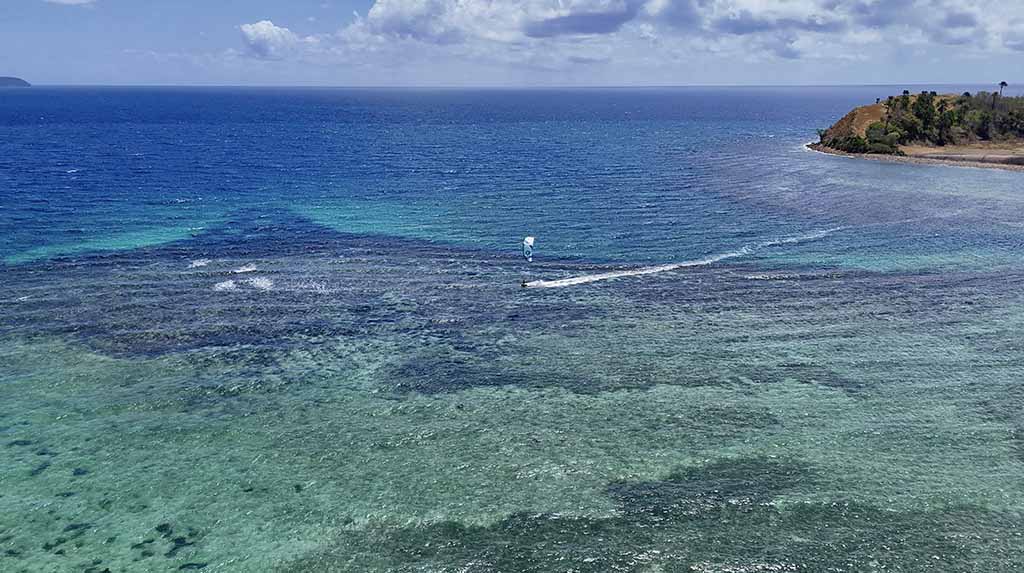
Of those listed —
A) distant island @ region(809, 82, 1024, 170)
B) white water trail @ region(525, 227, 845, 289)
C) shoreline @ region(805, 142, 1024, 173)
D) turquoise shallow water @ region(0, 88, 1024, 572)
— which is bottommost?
turquoise shallow water @ region(0, 88, 1024, 572)

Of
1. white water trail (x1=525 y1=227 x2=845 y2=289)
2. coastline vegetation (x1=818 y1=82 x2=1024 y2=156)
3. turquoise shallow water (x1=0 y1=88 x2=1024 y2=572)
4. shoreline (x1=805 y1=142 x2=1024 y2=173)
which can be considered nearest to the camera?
turquoise shallow water (x1=0 y1=88 x2=1024 y2=572)

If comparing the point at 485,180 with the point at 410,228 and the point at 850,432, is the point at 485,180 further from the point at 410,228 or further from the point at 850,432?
the point at 850,432

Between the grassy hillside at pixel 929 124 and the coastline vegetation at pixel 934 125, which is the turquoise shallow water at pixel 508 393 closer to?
the grassy hillside at pixel 929 124

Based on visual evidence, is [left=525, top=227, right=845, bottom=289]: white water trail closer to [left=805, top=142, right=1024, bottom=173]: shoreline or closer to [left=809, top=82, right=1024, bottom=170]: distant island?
[left=805, top=142, right=1024, bottom=173]: shoreline

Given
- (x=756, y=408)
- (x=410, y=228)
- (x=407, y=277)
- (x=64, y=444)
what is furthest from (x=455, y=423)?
(x=410, y=228)

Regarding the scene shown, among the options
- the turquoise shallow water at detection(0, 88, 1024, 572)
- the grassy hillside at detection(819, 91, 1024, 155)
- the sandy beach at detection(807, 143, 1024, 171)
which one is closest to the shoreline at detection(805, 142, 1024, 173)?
the sandy beach at detection(807, 143, 1024, 171)

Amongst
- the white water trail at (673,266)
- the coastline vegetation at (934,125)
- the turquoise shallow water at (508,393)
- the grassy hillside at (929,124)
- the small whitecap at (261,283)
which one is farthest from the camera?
the coastline vegetation at (934,125)

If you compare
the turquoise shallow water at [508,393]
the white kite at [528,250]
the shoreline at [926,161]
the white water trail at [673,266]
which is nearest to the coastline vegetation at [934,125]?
the shoreline at [926,161]
